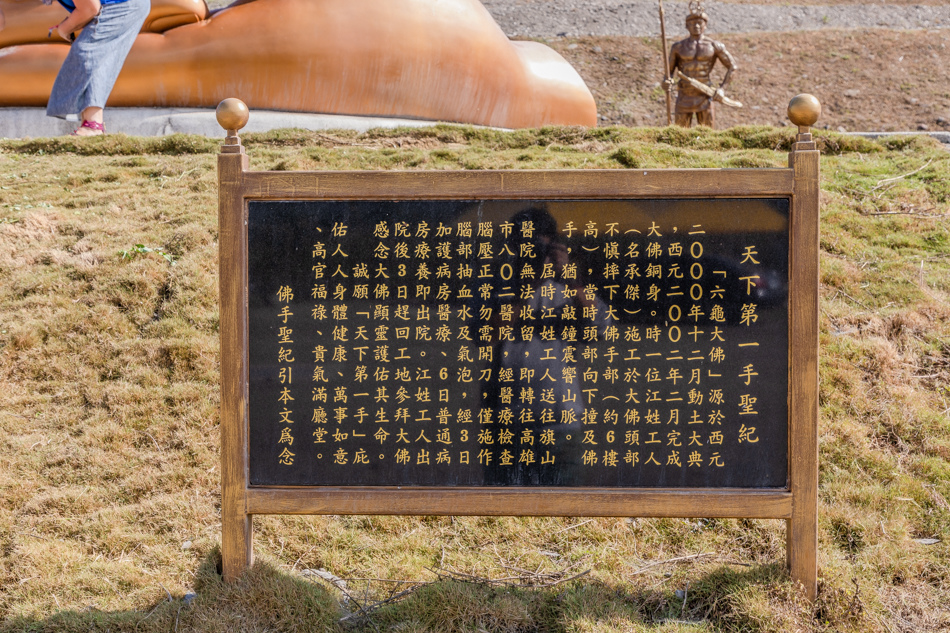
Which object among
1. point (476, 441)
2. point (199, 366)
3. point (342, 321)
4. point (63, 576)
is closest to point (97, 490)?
point (63, 576)

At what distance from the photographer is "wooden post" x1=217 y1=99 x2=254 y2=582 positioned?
235 centimetres

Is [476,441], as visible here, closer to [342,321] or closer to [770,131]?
[342,321]

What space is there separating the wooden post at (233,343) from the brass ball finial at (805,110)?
1765 mm

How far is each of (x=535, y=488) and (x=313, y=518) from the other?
1.04 m

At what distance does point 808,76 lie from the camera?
65.9 feet

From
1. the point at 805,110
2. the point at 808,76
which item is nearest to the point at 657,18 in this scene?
the point at 808,76

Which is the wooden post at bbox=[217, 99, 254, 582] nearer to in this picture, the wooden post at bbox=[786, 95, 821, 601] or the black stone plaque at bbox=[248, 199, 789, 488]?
the black stone plaque at bbox=[248, 199, 789, 488]

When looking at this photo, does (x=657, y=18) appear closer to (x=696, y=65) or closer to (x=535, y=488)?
(x=696, y=65)

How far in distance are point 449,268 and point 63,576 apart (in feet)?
5.60

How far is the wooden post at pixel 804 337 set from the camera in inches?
90.4

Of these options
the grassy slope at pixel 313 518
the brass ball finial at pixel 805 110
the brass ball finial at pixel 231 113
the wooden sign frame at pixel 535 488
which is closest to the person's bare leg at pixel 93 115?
the grassy slope at pixel 313 518

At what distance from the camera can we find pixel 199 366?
145 inches

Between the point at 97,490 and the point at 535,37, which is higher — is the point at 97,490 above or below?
below

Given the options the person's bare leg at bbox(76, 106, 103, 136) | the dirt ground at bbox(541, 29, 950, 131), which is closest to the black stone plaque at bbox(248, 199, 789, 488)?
the person's bare leg at bbox(76, 106, 103, 136)
